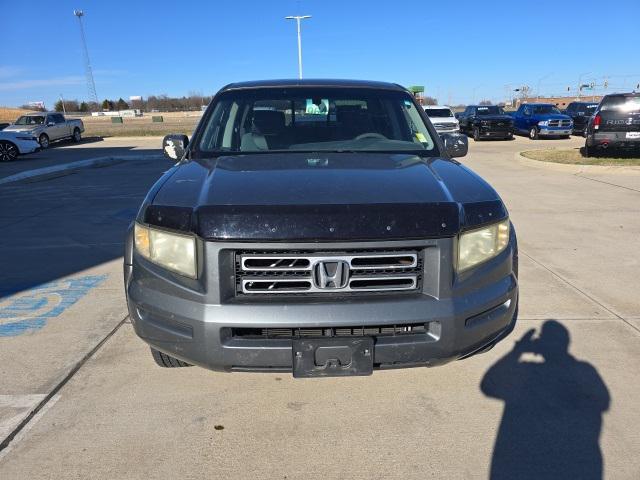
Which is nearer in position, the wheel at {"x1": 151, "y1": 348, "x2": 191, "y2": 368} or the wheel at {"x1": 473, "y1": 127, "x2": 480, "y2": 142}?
the wheel at {"x1": 151, "y1": 348, "x2": 191, "y2": 368}

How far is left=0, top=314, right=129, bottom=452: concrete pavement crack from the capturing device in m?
2.56

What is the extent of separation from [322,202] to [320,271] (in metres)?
0.31

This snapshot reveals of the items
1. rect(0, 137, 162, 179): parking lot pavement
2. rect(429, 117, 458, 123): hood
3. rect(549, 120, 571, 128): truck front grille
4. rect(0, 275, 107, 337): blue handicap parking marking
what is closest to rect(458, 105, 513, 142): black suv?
rect(429, 117, 458, 123): hood

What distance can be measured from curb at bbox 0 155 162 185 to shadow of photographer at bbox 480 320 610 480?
40.4 feet

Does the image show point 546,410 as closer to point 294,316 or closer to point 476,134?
point 294,316

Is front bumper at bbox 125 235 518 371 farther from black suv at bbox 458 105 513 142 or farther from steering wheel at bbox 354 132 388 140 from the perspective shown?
black suv at bbox 458 105 513 142

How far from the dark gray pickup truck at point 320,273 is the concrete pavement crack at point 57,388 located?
0.87 m

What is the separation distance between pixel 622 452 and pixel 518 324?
1429 mm

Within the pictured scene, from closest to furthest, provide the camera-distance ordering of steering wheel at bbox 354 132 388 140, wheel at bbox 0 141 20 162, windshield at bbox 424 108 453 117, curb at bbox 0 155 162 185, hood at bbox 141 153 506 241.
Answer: hood at bbox 141 153 506 241 → steering wheel at bbox 354 132 388 140 → curb at bbox 0 155 162 185 → wheel at bbox 0 141 20 162 → windshield at bbox 424 108 453 117

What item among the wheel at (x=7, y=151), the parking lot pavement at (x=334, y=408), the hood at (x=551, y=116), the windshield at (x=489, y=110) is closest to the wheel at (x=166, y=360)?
the parking lot pavement at (x=334, y=408)

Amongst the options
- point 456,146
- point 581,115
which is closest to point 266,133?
point 456,146

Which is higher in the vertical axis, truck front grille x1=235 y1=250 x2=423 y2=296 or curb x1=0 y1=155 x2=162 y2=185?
truck front grille x1=235 y1=250 x2=423 y2=296

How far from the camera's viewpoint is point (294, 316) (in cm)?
219

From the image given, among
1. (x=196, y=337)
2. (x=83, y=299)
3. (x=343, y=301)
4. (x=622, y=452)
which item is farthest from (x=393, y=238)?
(x=83, y=299)
